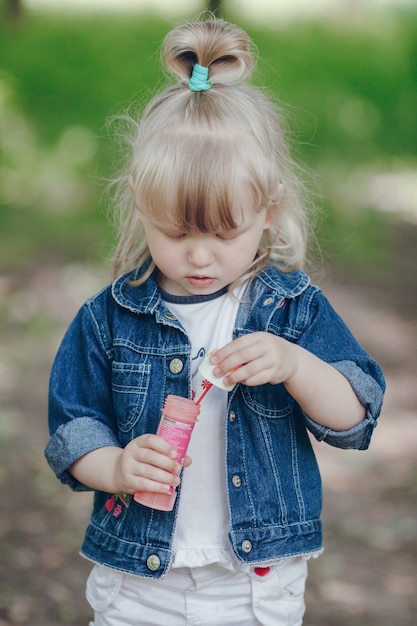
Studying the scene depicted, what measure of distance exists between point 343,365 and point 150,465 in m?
0.46

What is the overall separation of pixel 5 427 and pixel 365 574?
189 cm

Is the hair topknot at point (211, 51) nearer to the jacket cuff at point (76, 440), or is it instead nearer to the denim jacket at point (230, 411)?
the denim jacket at point (230, 411)

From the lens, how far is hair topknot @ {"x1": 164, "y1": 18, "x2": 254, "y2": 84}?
201cm

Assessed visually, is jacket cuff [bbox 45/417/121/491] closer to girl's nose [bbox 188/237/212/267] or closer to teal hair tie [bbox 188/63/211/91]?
girl's nose [bbox 188/237/212/267]

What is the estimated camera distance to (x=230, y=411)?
203 cm

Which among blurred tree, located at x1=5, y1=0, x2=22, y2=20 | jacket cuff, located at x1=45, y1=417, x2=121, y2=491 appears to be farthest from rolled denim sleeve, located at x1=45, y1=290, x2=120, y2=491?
blurred tree, located at x1=5, y1=0, x2=22, y2=20

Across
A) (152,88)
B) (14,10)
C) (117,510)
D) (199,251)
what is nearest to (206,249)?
(199,251)

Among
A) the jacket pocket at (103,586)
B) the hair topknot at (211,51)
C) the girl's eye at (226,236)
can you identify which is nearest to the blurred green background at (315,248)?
the hair topknot at (211,51)

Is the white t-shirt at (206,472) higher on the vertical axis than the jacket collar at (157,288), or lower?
lower

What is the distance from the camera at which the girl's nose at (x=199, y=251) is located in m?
1.92

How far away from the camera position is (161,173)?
190 centimetres

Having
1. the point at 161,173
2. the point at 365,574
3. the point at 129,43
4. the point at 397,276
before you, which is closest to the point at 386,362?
the point at 397,276

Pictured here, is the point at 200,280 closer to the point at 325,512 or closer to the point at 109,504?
the point at 109,504

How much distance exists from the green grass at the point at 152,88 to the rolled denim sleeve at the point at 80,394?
14.7 feet
